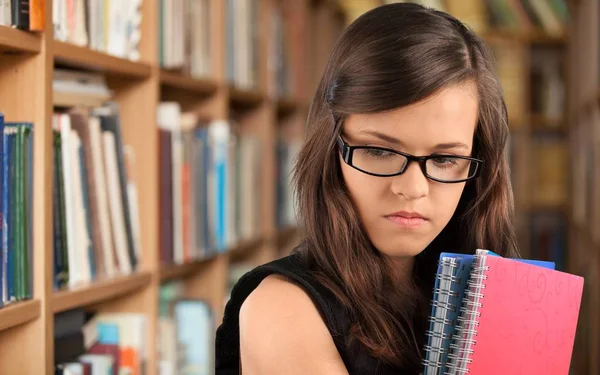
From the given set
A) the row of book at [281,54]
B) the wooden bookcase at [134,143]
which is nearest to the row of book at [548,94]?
the row of book at [281,54]

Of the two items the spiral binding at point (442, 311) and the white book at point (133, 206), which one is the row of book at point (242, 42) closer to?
the white book at point (133, 206)

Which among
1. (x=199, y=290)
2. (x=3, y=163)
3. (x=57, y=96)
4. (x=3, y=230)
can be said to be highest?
(x=57, y=96)

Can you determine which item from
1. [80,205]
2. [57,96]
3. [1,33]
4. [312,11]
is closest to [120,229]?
[80,205]

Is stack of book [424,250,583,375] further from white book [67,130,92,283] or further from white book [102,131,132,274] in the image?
white book [102,131,132,274]

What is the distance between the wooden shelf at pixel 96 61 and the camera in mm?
1446

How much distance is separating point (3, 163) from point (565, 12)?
12.6ft

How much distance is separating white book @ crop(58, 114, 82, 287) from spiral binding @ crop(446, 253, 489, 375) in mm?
803

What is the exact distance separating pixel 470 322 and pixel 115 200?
962 mm

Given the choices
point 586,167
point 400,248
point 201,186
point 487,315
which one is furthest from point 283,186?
point 487,315

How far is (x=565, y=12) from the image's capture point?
4.46 m

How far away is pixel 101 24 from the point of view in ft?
5.56

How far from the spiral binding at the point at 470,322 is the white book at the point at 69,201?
0.80 m

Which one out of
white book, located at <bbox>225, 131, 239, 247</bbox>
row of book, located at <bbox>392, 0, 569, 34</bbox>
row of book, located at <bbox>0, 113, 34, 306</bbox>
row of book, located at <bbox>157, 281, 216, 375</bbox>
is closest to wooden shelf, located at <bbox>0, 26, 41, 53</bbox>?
row of book, located at <bbox>0, 113, 34, 306</bbox>

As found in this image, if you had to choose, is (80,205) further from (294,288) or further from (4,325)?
(294,288)
